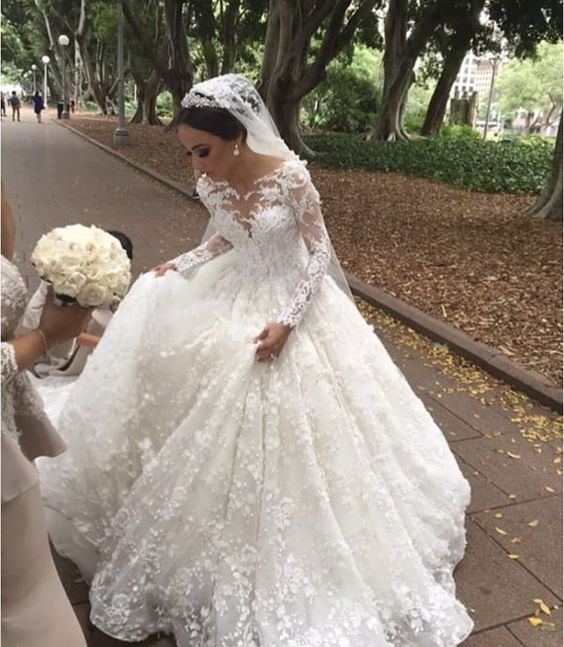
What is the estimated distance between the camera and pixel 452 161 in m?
16.5

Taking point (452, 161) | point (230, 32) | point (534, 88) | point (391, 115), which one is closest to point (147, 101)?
point (230, 32)

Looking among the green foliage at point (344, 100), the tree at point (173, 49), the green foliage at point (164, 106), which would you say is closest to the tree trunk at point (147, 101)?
the green foliage at point (344, 100)

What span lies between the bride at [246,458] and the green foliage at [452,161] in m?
11.6

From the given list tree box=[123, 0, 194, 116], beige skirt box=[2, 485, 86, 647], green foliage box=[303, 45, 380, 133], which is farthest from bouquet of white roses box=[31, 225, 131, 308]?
green foliage box=[303, 45, 380, 133]

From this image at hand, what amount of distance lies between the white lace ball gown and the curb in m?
2.04

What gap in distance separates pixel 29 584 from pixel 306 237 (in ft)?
4.89

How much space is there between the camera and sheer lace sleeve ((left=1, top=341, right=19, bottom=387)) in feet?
5.11

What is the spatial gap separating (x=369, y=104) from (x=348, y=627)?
3185cm

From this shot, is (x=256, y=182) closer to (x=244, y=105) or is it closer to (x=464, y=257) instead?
(x=244, y=105)

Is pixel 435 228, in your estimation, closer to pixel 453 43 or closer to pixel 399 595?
pixel 399 595

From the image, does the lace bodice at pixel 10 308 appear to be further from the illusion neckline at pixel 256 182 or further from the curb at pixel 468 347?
the curb at pixel 468 347

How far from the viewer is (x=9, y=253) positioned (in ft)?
5.68

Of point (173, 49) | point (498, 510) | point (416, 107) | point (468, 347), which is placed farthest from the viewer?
point (416, 107)

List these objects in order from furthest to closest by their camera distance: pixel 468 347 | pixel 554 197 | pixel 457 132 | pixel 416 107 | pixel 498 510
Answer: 1. pixel 416 107
2. pixel 457 132
3. pixel 554 197
4. pixel 468 347
5. pixel 498 510
